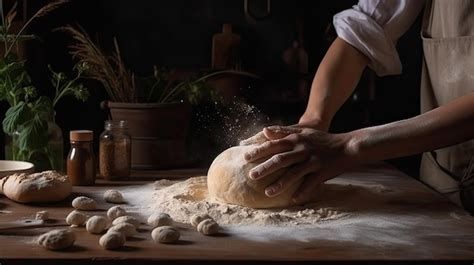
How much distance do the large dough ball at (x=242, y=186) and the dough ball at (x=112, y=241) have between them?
0.35 metres

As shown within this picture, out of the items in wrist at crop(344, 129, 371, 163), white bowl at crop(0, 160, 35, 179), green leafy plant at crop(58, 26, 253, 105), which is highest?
green leafy plant at crop(58, 26, 253, 105)

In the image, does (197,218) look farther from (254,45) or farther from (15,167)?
(254,45)

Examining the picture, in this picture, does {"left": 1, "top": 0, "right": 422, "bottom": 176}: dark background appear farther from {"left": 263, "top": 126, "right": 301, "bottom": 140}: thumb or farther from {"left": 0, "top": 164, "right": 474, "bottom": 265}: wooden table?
{"left": 0, "top": 164, "right": 474, "bottom": 265}: wooden table

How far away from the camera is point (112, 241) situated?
39.4 inches

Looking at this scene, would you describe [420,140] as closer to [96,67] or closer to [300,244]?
[300,244]

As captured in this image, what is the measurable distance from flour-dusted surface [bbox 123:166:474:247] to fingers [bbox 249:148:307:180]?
0.07 metres

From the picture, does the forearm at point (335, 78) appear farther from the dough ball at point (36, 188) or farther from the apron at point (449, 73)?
the dough ball at point (36, 188)

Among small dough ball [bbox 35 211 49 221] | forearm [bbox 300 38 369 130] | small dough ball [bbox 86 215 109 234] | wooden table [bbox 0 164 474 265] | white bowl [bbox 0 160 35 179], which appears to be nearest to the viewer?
wooden table [bbox 0 164 474 265]

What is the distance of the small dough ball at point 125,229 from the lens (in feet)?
3.47

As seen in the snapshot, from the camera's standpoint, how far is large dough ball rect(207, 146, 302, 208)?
4.25 feet

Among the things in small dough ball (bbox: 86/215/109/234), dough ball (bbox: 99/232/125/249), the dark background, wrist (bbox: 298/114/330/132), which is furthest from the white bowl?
the dark background

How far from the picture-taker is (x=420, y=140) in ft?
4.34

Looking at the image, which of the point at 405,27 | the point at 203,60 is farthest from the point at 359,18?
the point at 203,60

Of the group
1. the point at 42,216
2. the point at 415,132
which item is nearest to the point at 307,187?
the point at 415,132
